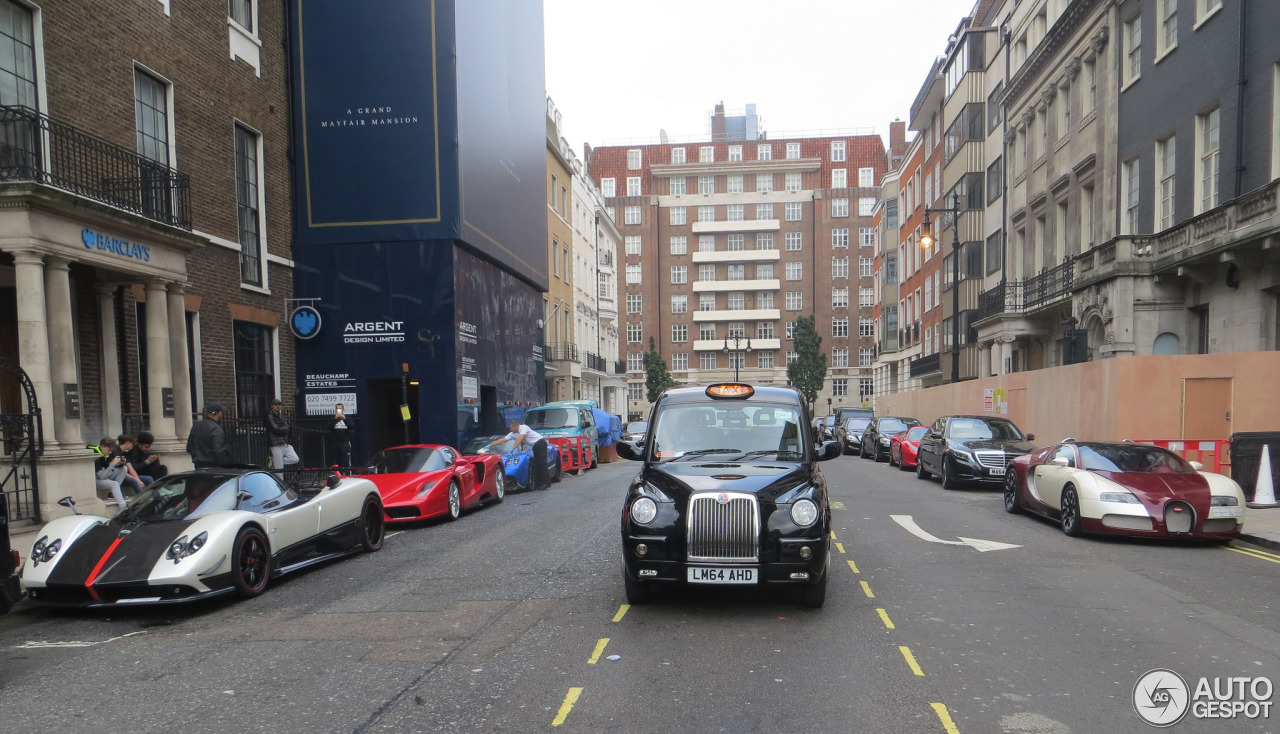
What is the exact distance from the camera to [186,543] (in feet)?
22.8

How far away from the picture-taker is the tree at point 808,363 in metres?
74.3

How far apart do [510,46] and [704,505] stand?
80.9ft

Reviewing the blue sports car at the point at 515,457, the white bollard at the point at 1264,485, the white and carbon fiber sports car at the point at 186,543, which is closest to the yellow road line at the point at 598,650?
the white and carbon fiber sports car at the point at 186,543

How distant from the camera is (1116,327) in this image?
2020 cm

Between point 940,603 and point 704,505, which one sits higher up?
point 704,505

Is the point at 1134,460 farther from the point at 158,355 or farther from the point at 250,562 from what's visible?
the point at 158,355

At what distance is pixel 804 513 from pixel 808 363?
69.8 meters

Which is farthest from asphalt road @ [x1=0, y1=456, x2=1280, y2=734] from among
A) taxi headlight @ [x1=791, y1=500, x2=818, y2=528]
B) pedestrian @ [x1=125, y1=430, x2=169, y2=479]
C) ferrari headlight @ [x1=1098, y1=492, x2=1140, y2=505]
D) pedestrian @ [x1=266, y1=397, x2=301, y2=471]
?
pedestrian @ [x1=266, y1=397, x2=301, y2=471]

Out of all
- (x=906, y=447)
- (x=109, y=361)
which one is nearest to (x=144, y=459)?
(x=109, y=361)

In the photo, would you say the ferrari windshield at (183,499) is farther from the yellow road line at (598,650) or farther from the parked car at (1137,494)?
the parked car at (1137,494)

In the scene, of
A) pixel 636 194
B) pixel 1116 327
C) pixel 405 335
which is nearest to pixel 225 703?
pixel 405 335

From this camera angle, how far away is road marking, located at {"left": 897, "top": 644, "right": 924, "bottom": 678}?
4.97 meters

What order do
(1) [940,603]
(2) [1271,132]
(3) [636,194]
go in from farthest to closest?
(3) [636,194] → (2) [1271,132] → (1) [940,603]

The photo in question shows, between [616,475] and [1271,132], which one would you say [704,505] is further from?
[1271,132]
